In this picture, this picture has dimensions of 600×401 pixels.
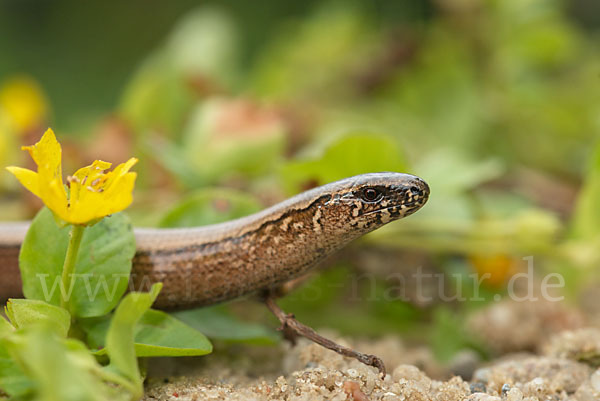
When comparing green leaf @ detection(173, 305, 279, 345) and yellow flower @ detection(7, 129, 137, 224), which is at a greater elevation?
yellow flower @ detection(7, 129, 137, 224)

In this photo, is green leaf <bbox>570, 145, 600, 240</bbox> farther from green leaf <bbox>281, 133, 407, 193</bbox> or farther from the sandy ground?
green leaf <bbox>281, 133, 407, 193</bbox>

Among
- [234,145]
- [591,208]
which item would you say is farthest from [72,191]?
[591,208]

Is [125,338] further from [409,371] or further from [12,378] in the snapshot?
[409,371]

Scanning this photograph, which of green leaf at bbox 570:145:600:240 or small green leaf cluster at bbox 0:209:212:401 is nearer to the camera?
small green leaf cluster at bbox 0:209:212:401

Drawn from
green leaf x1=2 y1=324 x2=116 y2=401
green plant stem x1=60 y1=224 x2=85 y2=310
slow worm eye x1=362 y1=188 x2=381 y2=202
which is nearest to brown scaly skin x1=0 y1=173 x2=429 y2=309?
slow worm eye x1=362 y1=188 x2=381 y2=202

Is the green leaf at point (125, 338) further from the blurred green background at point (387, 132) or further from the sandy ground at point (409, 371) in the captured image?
the blurred green background at point (387, 132)
